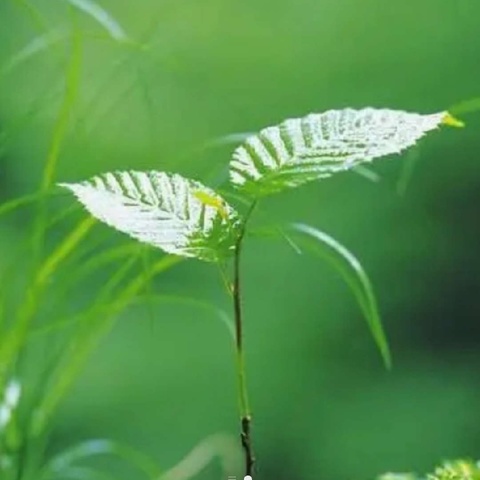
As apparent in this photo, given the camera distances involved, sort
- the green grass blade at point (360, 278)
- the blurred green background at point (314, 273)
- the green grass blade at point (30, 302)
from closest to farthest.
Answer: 1. the green grass blade at point (360, 278)
2. the green grass blade at point (30, 302)
3. the blurred green background at point (314, 273)

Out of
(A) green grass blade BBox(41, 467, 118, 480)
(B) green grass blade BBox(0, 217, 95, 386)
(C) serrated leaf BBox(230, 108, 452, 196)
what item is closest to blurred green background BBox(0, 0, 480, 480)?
(A) green grass blade BBox(41, 467, 118, 480)

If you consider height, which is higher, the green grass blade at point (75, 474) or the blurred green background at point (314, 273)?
the blurred green background at point (314, 273)

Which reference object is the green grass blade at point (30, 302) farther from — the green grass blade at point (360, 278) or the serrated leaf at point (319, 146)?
the serrated leaf at point (319, 146)

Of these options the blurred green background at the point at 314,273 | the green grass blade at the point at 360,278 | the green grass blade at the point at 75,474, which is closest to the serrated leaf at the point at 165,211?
the green grass blade at the point at 360,278

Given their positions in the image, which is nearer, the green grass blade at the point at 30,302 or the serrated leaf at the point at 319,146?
the serrated leaf at the point at 319,146

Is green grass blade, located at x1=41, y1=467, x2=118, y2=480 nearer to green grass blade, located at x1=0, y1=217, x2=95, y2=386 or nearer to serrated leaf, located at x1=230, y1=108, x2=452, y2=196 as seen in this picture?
green grass blade, located at x1=0, y1=217, x2=95, y2=386

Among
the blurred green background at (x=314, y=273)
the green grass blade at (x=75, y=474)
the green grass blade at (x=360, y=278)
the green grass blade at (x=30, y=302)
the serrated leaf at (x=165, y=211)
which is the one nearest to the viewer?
the serrated leaf at (x=165, y=211)

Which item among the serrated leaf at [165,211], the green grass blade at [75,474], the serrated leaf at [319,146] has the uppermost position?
the serrated leaf at [319,146]

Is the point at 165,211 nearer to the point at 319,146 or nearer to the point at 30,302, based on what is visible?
the point at 319,146
